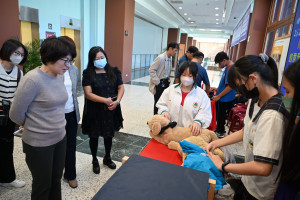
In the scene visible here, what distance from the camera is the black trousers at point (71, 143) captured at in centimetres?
193

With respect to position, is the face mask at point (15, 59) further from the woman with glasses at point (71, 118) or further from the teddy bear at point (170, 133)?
the teddy bear at point (170, 133)

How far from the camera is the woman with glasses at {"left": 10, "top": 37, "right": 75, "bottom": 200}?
4.08 feet

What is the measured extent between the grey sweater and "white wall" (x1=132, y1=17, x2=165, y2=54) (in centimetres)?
1090

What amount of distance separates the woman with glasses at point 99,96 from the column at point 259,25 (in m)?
4.47

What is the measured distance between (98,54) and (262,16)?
15.8 ft

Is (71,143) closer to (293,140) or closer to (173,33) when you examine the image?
(293,140)

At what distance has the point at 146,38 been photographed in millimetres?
13602

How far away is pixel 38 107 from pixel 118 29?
20.8ft

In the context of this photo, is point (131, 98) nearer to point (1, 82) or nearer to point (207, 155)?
point (1, 82)

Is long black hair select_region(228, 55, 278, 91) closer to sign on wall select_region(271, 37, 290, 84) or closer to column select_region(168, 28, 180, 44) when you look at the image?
sign on wall select_region(271, 37, 290, 84)

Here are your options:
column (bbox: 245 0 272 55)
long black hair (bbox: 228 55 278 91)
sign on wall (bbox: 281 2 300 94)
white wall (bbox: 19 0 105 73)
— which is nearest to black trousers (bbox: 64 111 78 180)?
long black hair (bbox: 228 55 278 91)

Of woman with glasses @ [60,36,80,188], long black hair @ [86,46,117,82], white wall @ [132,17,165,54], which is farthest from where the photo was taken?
white wall @ [132,17,165,54]

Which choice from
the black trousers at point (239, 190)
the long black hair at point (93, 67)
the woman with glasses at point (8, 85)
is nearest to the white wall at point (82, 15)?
the woman with glasses at point (8, 85)

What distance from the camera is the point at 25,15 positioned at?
4.72 metres
